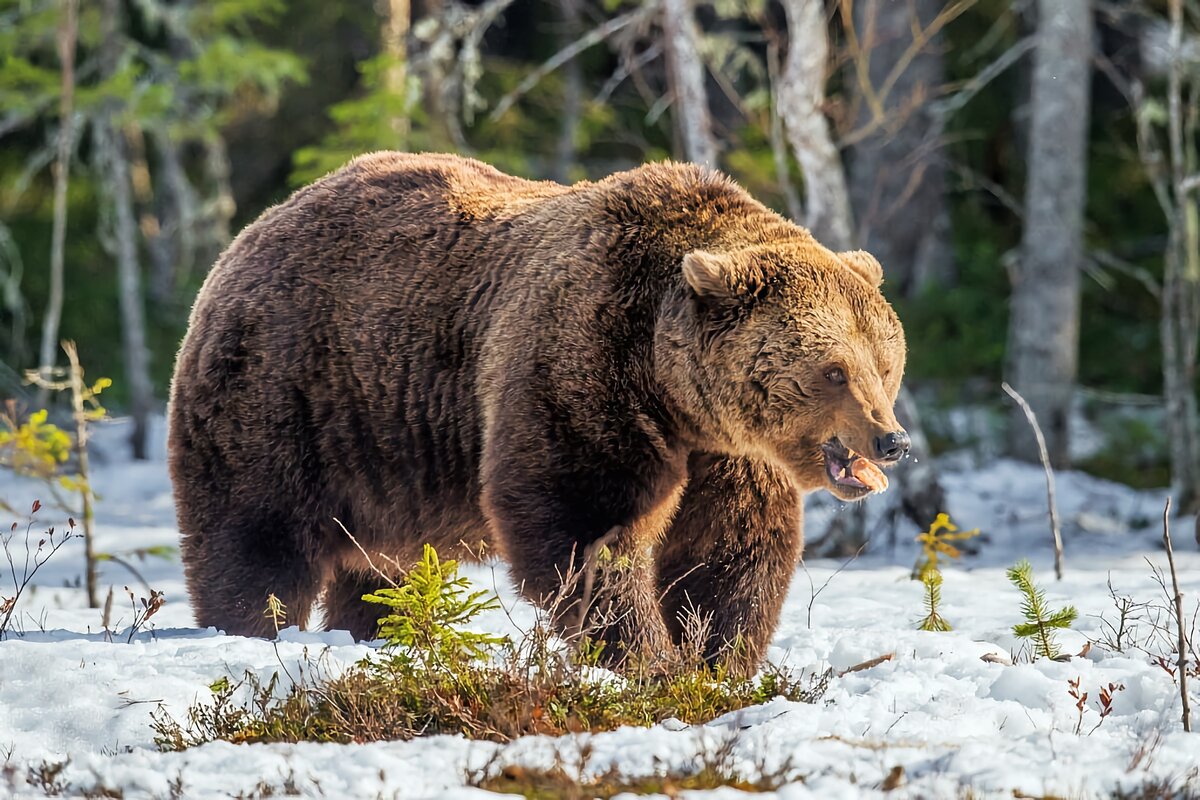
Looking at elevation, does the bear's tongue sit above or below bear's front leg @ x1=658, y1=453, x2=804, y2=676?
above

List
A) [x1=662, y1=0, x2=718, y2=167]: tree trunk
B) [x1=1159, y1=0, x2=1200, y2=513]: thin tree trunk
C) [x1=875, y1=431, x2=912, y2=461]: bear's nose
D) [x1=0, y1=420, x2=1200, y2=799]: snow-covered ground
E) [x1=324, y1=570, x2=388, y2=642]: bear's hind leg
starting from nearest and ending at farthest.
Result: [x1=0, y1=420, x2=1200, y2=799]: snow-covered ground → [x1=875, y1=431, x2=912, y2=461]: bear's nose → [x1=324, y1=570, x2=388, y2=642]: bear's hind leg → [x1=662, y1=0, x2=718, y2=167]: tree trunk → [x1=1159, y1=0, x2=1200, y2=513]: thin tree trunk

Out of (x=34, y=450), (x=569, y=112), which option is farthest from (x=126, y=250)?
(x=34, y=450)

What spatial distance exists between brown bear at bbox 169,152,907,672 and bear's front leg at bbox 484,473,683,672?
0.03 feet

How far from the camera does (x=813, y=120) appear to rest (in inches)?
409

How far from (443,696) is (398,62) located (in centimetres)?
930

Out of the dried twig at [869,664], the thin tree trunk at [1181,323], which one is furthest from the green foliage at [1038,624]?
the thin tree trunk at [1181,323]

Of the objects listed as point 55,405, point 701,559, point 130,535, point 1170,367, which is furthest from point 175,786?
point 55,405

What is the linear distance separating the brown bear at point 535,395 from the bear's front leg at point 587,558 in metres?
0.01

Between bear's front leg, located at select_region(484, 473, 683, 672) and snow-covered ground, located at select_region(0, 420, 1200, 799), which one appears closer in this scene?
snow-covered ground, located at select_region(0, 420, 1200, 799)

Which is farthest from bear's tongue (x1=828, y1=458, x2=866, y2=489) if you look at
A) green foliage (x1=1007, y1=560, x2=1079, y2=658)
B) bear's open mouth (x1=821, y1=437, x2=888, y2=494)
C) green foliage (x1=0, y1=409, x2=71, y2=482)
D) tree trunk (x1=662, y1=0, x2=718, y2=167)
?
tree trunk (x1=662, y1=0, x2=718, y2=167)

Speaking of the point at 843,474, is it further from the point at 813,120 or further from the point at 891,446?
the point at 813,120

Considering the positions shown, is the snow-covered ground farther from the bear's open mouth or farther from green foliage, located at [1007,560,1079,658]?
the bear's open mouth

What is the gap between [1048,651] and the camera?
5.50 m

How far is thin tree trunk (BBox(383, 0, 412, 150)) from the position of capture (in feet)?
43.3
